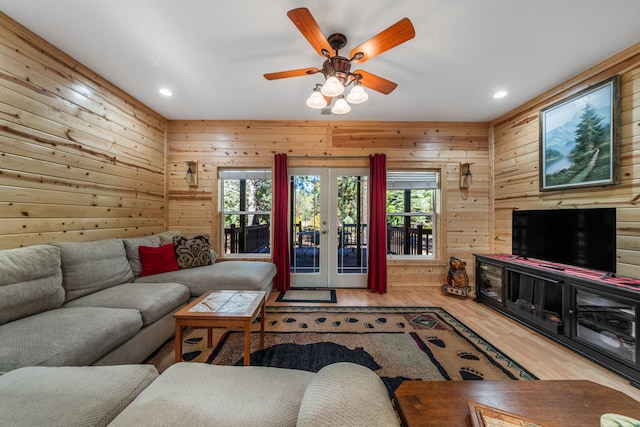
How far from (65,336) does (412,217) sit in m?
4.10

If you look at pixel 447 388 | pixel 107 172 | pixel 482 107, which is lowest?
pixel 447 388

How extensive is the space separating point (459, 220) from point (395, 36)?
315 centimetres

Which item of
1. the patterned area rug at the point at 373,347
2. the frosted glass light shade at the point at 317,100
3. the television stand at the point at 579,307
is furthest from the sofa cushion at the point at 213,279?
the television stand at the point at 579,307

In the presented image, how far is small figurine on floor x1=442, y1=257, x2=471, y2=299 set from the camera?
347cm

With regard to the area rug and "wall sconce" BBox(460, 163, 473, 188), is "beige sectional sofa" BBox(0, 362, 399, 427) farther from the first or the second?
"wall sconce" BBox(460, 163, 473, 188)

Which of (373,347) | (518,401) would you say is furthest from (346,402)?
(373,347)

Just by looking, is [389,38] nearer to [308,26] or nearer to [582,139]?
[308,26]

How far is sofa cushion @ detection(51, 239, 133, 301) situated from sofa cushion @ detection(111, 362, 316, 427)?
64.8 inches

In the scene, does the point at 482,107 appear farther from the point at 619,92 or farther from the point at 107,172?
the point at 107,172

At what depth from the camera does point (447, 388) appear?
1.07 meters

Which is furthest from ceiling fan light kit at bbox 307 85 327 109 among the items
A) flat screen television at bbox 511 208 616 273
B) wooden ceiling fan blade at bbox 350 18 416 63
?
flat screen television at bbox 511 208 616 273

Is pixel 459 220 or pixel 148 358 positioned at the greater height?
pixel 459 220

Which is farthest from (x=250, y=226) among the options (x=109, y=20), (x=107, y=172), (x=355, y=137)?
(x=109, y=20)

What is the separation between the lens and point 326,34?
199 cm
